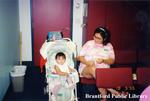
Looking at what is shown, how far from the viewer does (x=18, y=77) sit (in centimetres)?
252

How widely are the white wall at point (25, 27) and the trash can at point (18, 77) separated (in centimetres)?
11

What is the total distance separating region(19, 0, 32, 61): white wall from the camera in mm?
2413

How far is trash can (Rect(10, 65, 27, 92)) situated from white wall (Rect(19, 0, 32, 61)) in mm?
110

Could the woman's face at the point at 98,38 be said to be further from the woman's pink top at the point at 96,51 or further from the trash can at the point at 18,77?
the trash can at the point at 18,77

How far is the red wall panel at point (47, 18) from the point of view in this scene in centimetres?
238

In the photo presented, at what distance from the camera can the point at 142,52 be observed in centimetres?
285

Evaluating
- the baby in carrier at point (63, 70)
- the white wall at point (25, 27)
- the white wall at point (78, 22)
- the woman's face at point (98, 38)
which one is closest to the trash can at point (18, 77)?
the white wall at point (25, 27)

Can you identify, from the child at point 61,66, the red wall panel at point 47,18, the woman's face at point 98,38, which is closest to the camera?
the child at point 61,66

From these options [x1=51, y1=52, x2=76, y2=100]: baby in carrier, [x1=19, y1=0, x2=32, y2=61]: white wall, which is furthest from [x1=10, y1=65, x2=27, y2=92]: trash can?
[x1=51, y1=52, x2=76, y2=100]: baby in carrier

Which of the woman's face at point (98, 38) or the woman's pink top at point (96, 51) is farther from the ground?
the woman's face at point (98, 38)

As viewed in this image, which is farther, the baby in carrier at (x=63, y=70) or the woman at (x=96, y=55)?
the woman at (x=96, y=55)

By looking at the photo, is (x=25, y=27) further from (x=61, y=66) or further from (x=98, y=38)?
(x=98, y=38)

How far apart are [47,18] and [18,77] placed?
0.67 m

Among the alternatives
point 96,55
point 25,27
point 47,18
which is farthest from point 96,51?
point 25,27
